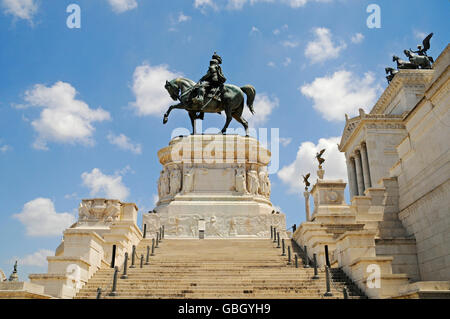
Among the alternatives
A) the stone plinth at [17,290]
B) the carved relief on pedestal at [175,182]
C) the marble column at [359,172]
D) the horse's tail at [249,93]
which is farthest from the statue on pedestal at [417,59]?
the stone plinth at [17,290]

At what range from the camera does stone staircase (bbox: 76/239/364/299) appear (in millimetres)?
12883

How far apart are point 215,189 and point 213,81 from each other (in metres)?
8.21

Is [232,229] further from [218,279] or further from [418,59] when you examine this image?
[418,59]

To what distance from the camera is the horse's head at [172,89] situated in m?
32.5

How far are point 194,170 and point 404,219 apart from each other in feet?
46.1

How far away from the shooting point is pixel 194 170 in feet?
97.4

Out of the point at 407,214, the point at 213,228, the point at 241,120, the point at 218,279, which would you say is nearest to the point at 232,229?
the point at 213,228

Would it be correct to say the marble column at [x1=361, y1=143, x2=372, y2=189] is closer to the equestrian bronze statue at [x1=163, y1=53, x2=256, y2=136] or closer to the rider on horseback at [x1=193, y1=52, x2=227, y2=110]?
the equestrian bronze statue at [x1=163, y1=53, x2=256, y2=136]

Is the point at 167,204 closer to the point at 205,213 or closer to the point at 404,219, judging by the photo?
the point at 205,213

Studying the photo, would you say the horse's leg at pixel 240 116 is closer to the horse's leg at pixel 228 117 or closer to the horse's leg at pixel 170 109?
the horse's leg at pixel 228 117

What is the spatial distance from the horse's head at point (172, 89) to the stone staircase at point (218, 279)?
16.4 m

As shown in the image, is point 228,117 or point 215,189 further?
point 228,117

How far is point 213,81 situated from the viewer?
31.9 meters
